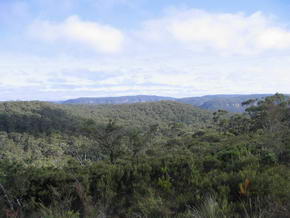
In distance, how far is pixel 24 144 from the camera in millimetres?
68688

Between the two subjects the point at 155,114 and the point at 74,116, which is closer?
the point at 74,116

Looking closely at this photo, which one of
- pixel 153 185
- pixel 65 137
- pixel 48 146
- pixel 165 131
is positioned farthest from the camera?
pixel 65 137

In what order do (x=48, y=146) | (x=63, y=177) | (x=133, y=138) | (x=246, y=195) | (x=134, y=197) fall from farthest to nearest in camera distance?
1. (x=48, y=146)
2. (x=133, y=138)
3. (x=63, y=177)
4. (x=134, y=197)
5. (x=246, y=195)

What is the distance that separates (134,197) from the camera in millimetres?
4281

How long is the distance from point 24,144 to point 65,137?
1201 centimetres

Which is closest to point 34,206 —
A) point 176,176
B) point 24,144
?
point 176,176

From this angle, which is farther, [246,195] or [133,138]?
[133,138]

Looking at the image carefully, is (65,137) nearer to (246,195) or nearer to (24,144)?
(24,144)

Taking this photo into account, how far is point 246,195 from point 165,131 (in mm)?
65495

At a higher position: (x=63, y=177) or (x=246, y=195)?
(x=246, y=195)

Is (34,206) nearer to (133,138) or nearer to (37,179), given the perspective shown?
(37,179)

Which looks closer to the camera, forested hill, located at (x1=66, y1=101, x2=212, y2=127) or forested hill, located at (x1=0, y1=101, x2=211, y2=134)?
forested hill, located at (x1=0, y1=101, x2=211, y2=134)

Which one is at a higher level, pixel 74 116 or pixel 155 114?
pixel 74 116

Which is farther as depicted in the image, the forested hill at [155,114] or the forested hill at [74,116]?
the forested hill at [155,114]
